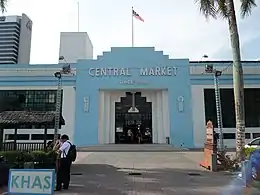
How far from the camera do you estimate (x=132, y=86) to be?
102 ft

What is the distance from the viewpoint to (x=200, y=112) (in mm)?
30906

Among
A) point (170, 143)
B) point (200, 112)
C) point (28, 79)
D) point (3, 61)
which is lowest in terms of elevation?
point (170, 143)

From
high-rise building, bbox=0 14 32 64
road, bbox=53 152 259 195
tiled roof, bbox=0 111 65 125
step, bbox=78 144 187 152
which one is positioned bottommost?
road, bbox=53 152 259 195

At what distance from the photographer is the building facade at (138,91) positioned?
30719 mm

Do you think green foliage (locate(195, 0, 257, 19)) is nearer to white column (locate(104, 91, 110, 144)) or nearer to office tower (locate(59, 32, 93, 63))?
white column (locate(104, 91, 110, 144))

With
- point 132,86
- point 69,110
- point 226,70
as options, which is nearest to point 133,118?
point 132,86

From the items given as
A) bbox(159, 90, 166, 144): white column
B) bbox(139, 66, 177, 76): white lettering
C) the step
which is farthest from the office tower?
the step

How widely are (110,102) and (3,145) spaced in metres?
17.0

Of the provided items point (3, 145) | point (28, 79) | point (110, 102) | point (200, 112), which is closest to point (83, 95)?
point (110, 102)

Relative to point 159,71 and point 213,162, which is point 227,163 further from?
point 159,71

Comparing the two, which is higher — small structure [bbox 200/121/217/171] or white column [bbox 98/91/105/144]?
white column [bbox 98/91/105/144]

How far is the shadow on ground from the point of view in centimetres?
955

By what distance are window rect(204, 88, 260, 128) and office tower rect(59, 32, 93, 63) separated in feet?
61.0

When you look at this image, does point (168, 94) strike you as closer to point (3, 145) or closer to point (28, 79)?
point (28, 79)
